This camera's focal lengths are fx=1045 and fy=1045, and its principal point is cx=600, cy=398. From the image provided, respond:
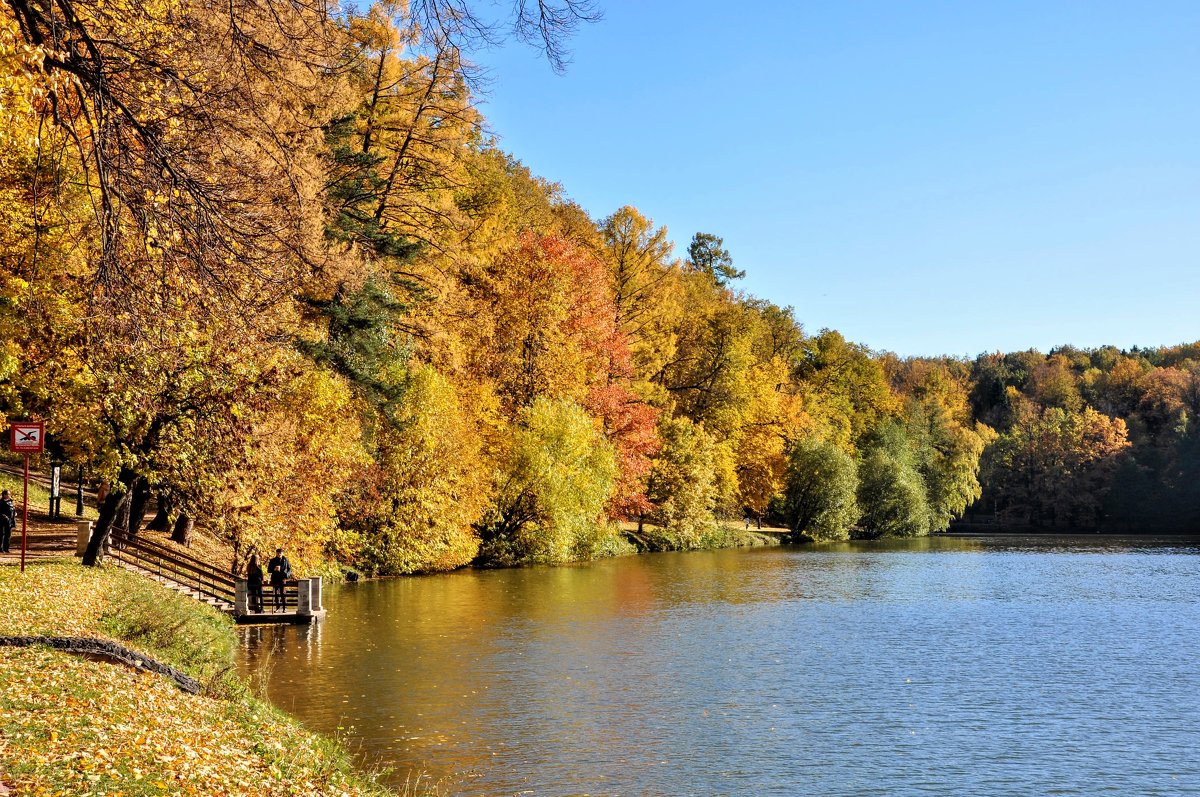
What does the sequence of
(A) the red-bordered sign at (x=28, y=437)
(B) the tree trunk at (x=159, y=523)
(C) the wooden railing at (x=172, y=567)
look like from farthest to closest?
1. (B) the tree trunk at (x=159, y=523)
2. (C) the wooden railing at (x=172, y=567)
3. (A) the red-bordered sign at (x=28, y=437)

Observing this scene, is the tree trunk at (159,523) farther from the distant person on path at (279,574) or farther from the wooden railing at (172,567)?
the distant person on path at (279,574)

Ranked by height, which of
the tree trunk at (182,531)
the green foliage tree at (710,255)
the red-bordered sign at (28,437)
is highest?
the green foliage tree at (710,255)

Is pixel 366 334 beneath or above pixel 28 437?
above

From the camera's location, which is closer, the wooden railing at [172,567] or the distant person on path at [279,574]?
the wooden railing at [172,567]

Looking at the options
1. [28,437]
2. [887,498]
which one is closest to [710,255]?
[887,498]

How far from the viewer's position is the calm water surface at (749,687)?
1465 centimetres

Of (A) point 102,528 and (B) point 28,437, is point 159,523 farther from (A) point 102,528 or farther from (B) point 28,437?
(B) point 28,437

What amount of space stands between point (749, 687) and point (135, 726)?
12774mm

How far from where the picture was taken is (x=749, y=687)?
66.3 ft

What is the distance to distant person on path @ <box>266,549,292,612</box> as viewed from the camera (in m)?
26.2

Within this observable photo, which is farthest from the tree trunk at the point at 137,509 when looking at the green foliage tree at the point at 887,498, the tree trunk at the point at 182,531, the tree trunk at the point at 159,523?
the green foliage tree at the point at 887,498

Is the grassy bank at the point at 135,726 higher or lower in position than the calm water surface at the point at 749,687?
higher

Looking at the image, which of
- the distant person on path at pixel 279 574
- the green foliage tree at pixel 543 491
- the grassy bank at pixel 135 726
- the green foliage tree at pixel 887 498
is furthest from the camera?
the green foliage tree at pixel 887 498

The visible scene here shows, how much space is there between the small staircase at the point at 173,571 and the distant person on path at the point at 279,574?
995mm
